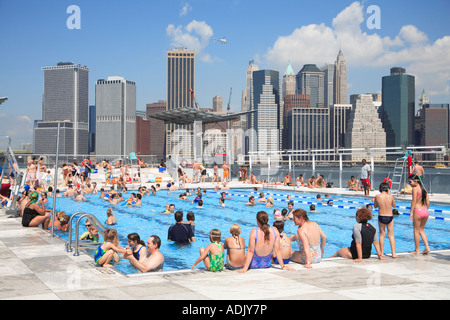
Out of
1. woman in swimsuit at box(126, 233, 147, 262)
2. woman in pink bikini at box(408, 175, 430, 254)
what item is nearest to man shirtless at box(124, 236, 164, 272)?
woman in swimsuit at box(126, 233, 147, 262)

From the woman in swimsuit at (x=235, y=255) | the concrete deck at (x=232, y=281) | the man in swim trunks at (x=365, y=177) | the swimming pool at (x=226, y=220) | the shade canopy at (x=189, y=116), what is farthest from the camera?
the shade canopy at (x=189, y=116)

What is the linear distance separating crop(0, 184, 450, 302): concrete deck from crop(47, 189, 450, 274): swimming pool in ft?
5.09

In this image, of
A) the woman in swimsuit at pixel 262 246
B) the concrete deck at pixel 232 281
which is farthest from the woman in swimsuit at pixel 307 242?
the woman in swimsuit at pixel 262 246

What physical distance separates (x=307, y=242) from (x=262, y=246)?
2.75 feet

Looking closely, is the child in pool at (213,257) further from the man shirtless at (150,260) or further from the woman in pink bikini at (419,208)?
the woman in pink bikini at (419,208)

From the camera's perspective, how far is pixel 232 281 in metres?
6.16

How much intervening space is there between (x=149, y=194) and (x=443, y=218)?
16060 mm

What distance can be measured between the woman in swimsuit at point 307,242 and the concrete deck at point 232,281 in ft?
0.60

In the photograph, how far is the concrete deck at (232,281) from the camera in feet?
17.4

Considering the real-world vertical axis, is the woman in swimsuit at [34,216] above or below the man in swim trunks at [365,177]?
below

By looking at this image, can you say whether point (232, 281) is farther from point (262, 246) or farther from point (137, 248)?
point (137, 248)

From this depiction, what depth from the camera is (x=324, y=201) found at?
20.6 metres

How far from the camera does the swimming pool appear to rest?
11.2 metres
